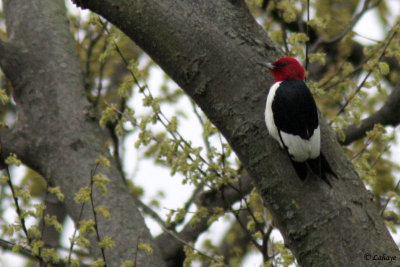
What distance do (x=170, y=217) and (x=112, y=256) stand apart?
480 mm

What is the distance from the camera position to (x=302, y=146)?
3258 mm

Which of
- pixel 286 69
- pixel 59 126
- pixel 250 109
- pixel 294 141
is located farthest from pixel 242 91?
pixel 59 126

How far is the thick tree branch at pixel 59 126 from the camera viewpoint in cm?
434

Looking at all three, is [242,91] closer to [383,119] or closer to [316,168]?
[316,168]

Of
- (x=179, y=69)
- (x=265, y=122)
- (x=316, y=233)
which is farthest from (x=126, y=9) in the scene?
(x=316, y=233)

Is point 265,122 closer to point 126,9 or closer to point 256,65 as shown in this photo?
point 256,65

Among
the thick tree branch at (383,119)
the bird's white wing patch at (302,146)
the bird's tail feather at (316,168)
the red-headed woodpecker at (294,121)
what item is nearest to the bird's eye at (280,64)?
the red-headed woodpecker at (294,121)

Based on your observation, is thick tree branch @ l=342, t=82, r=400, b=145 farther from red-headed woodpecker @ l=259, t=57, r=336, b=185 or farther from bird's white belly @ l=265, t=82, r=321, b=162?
bird's white belly @ l=265, t=82, r=321, b=162

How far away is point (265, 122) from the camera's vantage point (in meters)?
3.16

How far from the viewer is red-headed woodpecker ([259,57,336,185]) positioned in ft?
10.1

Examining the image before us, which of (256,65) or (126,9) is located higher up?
(126,9)

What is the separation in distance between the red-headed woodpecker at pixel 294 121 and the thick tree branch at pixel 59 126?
1338 millimetres

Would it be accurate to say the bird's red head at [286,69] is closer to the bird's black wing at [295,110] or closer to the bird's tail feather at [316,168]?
the bird's black wing at [295,110]

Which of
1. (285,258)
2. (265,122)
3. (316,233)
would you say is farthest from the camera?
(285,258)
